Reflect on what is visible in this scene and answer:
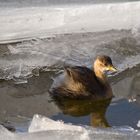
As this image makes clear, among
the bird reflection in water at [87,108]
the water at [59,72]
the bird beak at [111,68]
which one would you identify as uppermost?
the bird beak at [111,68]

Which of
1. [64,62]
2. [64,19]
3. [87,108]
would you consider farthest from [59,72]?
[64,19]

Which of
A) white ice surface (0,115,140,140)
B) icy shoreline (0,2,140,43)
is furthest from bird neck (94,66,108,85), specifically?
white ice surface (0,115,140,140)

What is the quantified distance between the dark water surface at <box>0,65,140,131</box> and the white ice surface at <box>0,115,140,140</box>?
371 millimetres

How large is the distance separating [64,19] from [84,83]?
1337mm

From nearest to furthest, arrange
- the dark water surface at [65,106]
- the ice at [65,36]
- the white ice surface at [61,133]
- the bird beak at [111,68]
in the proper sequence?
the white ice surface at [61,133]
the dark water surface at [65,106]
the bird beak at [111,68]
the ice at [65,36]

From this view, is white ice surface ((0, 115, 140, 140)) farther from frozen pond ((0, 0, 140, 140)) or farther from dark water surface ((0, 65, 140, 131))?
dark water surface ((0, 65, 140, 131))

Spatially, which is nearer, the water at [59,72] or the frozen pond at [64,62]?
the frozen pond at [64,62]

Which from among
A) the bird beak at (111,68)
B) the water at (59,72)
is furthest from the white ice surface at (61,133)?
the bird beak at (111,68)

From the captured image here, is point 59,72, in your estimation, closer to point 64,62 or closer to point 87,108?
point 64,62

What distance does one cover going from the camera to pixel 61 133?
11.3ft

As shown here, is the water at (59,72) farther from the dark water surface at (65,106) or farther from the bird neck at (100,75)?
the bird neck at (100,75)

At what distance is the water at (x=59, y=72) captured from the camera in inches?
169

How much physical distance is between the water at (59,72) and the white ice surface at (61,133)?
0.34 meters

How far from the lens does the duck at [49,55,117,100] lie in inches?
184
